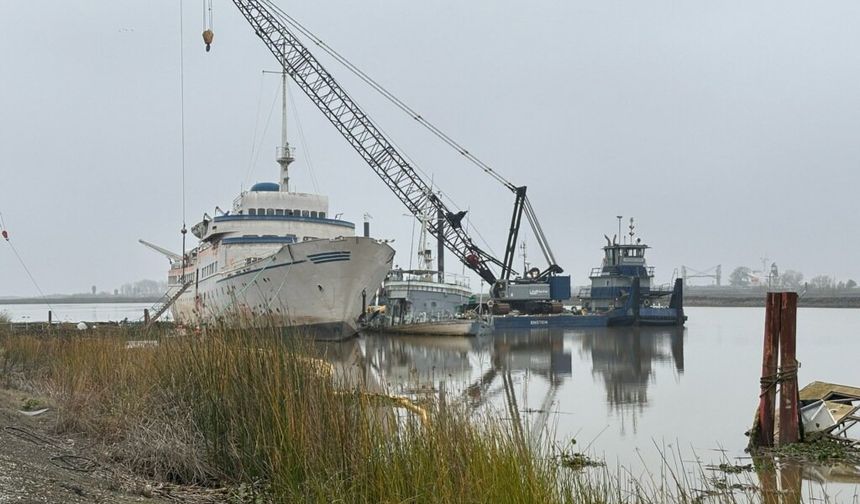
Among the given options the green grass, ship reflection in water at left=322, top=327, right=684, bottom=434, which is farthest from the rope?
ship reflection in water at left=322, top=327, right=684, bottom=434

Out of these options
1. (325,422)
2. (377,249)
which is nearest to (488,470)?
(325,422)

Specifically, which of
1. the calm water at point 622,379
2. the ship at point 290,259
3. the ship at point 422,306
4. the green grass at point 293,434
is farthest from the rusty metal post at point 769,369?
the ship at point 422,306

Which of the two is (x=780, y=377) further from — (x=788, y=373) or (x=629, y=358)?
(x=629, y=358)

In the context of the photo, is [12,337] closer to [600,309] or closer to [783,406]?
[783,406]

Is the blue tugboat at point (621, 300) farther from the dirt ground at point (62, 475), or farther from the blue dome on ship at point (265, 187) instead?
the dirt ground at point (62, 475)

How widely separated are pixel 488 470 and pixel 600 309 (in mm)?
52214

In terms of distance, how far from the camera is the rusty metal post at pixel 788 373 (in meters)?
10.6

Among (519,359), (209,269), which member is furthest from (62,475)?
(209,269)

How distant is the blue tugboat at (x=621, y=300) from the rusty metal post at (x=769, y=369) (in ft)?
120

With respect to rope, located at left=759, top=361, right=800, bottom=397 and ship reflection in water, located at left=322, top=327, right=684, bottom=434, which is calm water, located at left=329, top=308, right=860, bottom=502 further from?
rope, located at left=759, top=361, right=800, bottom=397

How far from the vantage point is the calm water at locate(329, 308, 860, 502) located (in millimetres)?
11891

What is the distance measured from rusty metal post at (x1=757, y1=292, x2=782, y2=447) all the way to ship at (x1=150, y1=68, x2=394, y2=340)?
727 inches

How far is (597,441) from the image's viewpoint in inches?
484

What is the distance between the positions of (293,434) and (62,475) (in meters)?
1.82
